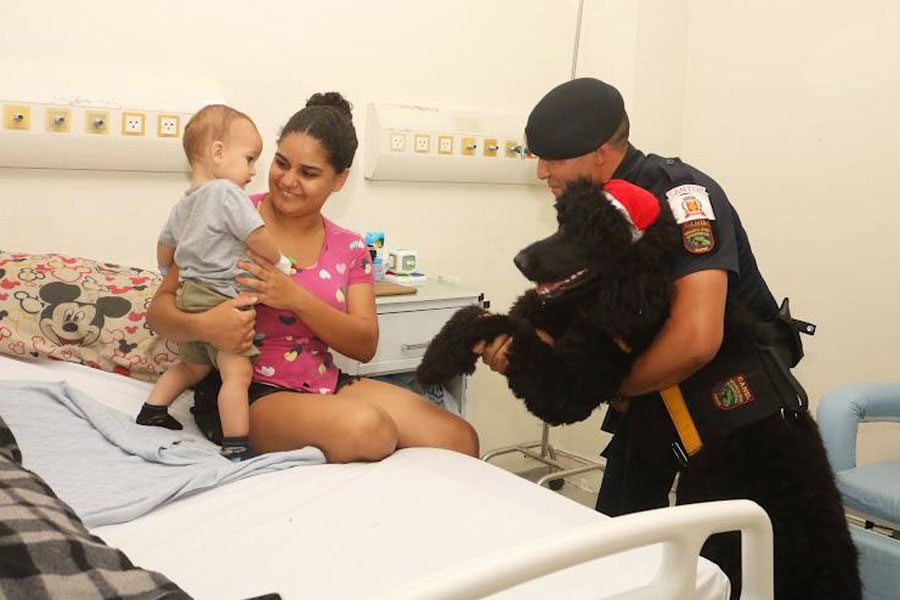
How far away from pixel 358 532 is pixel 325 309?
2.31 feet

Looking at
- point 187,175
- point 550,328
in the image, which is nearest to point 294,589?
point 550,328

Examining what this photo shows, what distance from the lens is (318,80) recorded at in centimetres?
285

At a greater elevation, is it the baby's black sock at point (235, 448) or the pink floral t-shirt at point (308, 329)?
the pink floral t-shirt at point (308, 329)

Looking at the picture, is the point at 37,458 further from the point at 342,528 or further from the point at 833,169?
the point at 833,169

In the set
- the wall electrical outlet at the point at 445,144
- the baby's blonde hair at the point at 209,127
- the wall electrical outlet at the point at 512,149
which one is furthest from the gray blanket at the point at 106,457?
the wall electrical outlet at the point at 512,149

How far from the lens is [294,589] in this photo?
4.25 ft

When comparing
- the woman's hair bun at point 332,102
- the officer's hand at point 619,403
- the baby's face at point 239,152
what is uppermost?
the woman's hair bun at point 332,102

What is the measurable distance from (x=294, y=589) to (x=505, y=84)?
97.0 inches

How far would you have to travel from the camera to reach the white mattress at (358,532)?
4.35ft

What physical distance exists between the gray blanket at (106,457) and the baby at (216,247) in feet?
0.33

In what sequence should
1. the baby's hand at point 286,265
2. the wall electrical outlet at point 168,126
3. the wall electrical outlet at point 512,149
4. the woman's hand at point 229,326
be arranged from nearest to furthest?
the woman's hand at point 229,326 → the baby's hand at point 286,265 → the wall electrical outlet at point 168,126 → the wall electrical outlet at point 512,149

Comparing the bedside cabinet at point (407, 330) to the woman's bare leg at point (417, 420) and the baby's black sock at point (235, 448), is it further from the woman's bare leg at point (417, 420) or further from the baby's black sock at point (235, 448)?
the baby's black sock at point (235, 448)

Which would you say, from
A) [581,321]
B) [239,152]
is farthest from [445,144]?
[581,321]

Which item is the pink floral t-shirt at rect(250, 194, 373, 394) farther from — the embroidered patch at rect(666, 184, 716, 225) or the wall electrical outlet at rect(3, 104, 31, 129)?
the embroidered patch at rect(666, 184, 716, 225)
